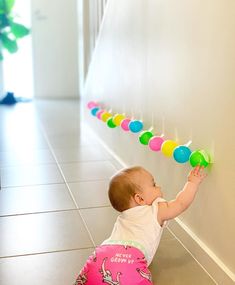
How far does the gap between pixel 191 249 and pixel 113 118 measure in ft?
3.69

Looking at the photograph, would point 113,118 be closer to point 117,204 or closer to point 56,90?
point 117,204

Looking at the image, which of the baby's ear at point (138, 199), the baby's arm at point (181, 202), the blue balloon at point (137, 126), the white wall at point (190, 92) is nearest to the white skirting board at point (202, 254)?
the white wall at point (190, 92)

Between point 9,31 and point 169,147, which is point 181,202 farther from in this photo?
point 9,31

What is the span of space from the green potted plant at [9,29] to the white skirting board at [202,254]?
4.68 m

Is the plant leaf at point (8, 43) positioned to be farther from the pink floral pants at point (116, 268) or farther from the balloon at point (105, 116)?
the pink floral pants at point (116, 268)

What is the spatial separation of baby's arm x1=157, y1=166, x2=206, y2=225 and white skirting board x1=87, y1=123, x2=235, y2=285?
196mm

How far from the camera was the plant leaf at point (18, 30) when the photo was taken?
5848 mm

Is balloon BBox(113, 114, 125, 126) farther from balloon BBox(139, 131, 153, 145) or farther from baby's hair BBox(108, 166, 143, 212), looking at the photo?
baby's hair BBox(108, 166, 143, 212)

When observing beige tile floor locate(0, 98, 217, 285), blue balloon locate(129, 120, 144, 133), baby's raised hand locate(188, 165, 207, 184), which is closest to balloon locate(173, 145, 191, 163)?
baby's raised hand locate(188, 165, 207, 184)

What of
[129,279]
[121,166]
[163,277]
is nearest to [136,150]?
[121,166]

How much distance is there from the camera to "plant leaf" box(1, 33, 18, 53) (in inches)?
229

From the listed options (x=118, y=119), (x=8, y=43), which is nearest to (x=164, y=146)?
(x=118, y=119)

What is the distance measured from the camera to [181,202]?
1388 millimetres

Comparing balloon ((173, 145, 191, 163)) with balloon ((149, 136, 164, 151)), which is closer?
balloon ((173, 145, 191, 163))
